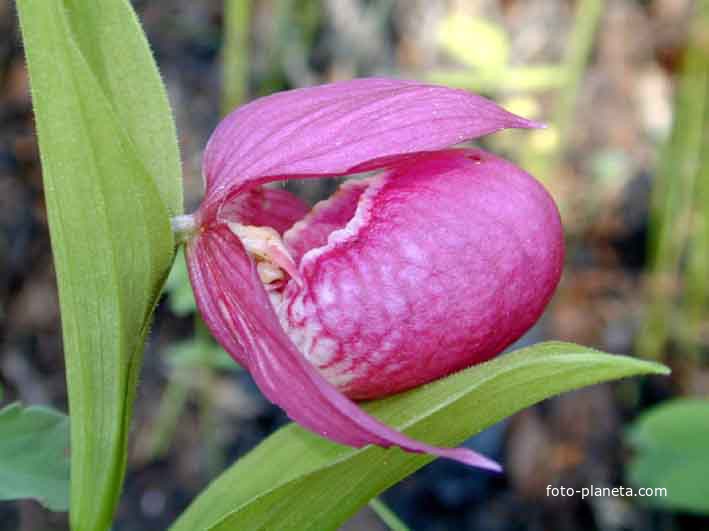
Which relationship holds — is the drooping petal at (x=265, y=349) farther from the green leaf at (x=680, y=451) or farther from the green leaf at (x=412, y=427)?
the green leaf at (x=680, y=451)

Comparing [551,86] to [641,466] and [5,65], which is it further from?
[5,65]

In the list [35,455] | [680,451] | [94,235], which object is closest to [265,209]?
[94,235]

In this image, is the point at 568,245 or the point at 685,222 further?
the point at 568,245

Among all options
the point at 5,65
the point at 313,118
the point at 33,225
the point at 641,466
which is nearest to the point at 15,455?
the point at 313,118

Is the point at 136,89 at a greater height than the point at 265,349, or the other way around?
the point at 136,89

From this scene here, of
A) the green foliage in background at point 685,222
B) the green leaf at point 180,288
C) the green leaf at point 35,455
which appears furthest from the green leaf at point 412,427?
the green foliage in background at point 685,222

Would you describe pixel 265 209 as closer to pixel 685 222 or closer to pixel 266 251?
pixel 266 251

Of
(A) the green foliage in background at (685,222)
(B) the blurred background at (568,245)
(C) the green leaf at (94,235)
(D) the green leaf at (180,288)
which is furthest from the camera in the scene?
Answer: (A) the green foliage in background at (685,222)
